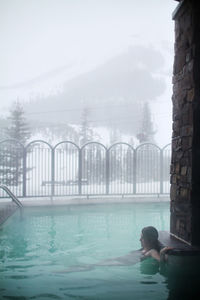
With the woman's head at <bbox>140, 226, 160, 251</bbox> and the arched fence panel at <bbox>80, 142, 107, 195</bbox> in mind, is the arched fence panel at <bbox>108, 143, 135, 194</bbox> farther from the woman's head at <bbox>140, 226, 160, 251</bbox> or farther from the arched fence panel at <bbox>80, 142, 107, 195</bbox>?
the woman's head at <bbox>140, 226, 160, 251</bbox>

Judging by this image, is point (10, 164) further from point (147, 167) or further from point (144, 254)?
point (144, 254)

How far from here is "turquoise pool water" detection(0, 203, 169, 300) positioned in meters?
3.79

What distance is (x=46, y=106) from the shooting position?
10344 cm

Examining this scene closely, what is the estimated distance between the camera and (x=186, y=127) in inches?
162

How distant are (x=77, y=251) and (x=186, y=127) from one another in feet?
10.3

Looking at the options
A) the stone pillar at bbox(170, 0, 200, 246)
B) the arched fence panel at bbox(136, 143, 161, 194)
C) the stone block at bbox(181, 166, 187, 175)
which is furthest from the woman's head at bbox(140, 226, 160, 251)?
the arched fence panel at bbox(136, 143, 161, 194)

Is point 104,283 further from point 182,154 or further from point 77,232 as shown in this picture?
point 77,232

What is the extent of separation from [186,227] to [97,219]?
5230 millimetres

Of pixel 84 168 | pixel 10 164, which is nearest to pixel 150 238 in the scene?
pixel 84 168

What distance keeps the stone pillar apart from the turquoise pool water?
84 cm

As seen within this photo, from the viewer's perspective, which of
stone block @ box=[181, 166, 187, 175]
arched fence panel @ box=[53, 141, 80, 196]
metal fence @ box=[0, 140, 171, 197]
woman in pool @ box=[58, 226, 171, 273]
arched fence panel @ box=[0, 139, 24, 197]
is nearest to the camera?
stone block @ box=[181, 166, 187, 175]

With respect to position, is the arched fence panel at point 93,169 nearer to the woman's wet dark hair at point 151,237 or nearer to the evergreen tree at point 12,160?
the evergreen tree at point 12,160

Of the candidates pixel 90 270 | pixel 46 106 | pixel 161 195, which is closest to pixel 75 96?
pixel 46 106

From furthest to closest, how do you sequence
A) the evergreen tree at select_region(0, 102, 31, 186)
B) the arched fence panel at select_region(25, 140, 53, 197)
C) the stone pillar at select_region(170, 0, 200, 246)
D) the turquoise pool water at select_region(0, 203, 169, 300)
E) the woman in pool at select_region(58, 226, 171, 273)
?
the evergreen tree at select_region(0, 102, 31, 186), the arched fence panel at select_region(25, 140, 53, 197), the woman in pool at select_region(58, 226, 171, 273), the stone pillar at select_region(170, 0, 200, 246), the turquoise pool water at select_region(0, 203, 169, 300)
